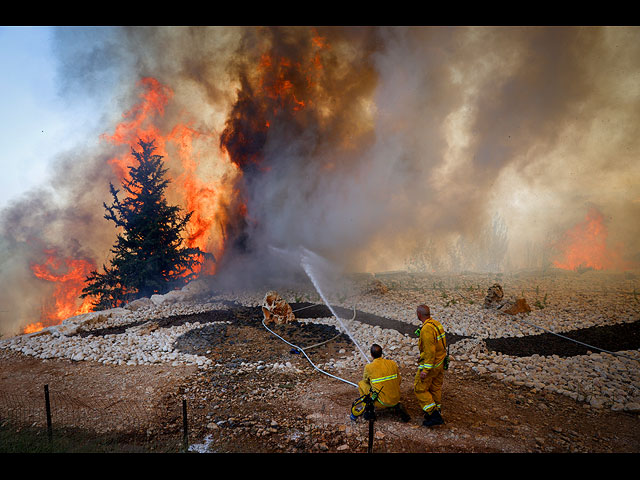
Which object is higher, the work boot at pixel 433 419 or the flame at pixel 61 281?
the flame at pixel 61 281

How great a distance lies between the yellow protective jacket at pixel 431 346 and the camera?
506 centimetres

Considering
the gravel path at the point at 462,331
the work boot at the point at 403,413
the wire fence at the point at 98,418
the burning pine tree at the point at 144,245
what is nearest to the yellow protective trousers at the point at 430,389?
the work boot at the point at 403,413

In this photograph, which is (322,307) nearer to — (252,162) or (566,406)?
(566,406)

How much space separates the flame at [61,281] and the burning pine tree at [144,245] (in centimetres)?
520

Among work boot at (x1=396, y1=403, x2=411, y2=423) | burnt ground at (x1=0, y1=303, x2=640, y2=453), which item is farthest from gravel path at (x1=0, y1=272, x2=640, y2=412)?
work boot at (x1=396, y1=403, x2=411, y2=423)

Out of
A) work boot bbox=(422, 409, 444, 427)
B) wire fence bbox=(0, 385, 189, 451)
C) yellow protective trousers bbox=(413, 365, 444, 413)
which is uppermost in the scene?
wire fence bbox=(0, 385, 189, 451)

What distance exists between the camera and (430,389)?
535 centimetres

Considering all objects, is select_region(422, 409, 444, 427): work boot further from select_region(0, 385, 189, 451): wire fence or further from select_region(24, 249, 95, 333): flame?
select_region(24, 249, 95, 333): flame

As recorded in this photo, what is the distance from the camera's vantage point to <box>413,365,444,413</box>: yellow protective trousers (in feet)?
16.9

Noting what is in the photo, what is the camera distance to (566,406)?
227 inches

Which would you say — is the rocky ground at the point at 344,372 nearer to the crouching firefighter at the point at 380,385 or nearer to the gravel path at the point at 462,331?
the gravel path at the point at 462,331

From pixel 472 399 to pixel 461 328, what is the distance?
501 cm

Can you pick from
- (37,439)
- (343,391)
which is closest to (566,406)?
A: (343,391)

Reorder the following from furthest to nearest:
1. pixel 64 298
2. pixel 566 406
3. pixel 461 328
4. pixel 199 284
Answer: pixel 64 298 < pixel 199 284 < pixel 461 328 < pixel 566 406
